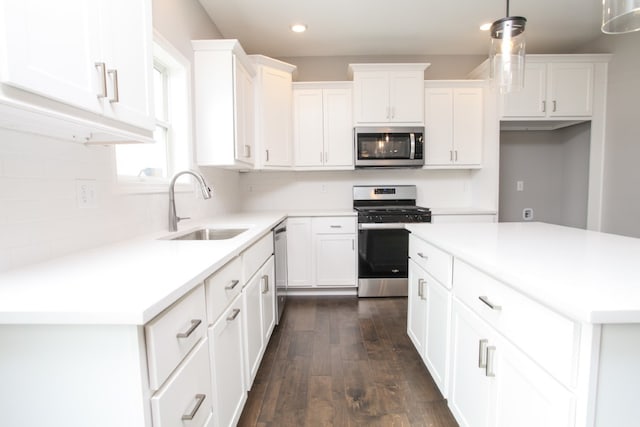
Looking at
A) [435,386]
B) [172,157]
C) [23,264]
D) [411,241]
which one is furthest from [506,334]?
[172,157]

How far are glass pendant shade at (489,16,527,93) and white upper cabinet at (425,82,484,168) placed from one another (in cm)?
166

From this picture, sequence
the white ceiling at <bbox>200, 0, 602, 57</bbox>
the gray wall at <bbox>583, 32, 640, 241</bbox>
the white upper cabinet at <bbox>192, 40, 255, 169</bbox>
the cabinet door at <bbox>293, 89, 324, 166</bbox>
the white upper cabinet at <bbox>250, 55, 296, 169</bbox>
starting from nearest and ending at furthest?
the white upper cabinet at <bbox>192, 40, 255, 169</bbox> → the white ceiling at <bbox>200, 0, 602, 57</bbox> → the gray wall at <bbox>583, 32, 640, 241</bbox> → the white upper cabinet at <bbox>250, 55, 296, 169</bbox> → the cabinet door at <bbox>293, 89, 324, 166</bbox>

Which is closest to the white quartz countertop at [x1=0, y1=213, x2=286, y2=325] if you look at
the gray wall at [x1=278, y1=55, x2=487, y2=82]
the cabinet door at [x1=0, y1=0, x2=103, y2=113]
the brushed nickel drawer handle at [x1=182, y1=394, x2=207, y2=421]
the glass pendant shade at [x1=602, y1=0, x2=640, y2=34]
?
the brushed nickel drawer handle at [x1=182, y1=394, x2=207, y2=421]

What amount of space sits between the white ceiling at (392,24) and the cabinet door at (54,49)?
2.06m

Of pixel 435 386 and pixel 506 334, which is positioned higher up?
pixel 506 334

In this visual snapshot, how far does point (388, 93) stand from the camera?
339 centimetres

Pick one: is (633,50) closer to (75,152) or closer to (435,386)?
(435,386)

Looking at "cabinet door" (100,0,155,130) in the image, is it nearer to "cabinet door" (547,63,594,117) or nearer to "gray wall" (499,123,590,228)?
"cabinet door" (547,63,594,117)

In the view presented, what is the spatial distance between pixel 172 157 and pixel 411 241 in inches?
72.3

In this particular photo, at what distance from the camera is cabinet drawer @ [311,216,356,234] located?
332cm

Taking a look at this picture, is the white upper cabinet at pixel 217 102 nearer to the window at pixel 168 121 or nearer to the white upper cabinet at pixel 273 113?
the window at pixel 168 121

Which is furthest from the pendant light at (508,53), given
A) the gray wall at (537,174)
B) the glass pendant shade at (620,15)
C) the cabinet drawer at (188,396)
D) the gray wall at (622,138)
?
the gray wall at (537,174)

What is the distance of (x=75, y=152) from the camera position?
1305 mm

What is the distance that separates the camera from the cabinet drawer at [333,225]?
332 cm
